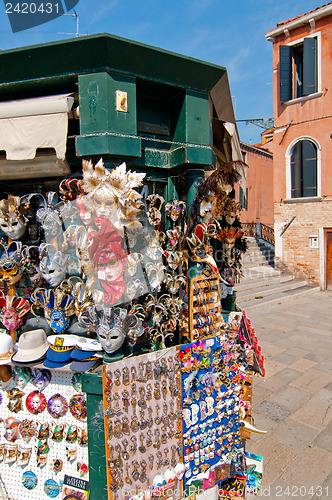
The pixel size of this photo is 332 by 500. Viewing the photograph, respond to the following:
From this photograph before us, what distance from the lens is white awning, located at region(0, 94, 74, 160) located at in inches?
101

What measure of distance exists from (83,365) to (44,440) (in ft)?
2.75

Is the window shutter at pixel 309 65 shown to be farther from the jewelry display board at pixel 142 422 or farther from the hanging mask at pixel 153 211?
the jewelry display board at pixel 142 422

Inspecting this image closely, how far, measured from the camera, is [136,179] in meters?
2.35

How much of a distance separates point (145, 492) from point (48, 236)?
2.25 m

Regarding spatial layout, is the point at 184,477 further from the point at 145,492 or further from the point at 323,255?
the point at 323,255

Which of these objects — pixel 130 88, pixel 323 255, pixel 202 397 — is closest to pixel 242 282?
pixel 323 255

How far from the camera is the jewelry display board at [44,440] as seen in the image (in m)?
2.68

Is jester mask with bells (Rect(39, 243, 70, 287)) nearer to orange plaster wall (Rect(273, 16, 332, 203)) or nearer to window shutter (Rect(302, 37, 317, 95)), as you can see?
orange plaster wall (Rect(273, 16, 332, 203))

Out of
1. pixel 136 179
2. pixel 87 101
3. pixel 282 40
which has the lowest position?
pixel 136 179

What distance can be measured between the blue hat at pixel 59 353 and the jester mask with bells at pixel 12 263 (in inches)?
28.3

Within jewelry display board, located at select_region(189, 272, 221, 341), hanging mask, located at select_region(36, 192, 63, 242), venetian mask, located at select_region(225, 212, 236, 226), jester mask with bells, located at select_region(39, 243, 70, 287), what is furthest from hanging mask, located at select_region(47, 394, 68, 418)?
venetian mask, located at select_region(225, 212, 236, 226)

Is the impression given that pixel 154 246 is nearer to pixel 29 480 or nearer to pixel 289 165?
pixel 29 480

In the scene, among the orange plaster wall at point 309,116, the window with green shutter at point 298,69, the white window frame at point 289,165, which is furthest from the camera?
the white window frame at point 289,165

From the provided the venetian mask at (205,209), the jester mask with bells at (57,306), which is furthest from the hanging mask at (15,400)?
the venetian mask at (205,209)
